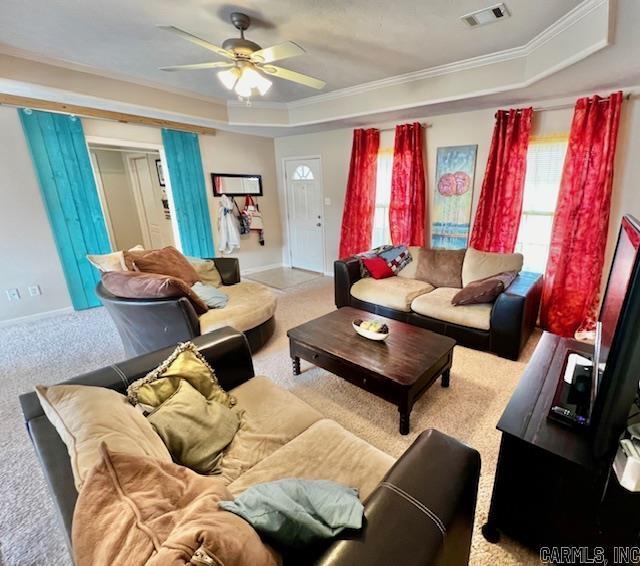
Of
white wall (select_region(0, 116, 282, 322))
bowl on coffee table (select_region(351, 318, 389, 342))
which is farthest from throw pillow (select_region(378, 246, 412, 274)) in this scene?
white wall (select_region(0, 116, 282, 322))

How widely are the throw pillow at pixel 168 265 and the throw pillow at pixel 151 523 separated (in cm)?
236

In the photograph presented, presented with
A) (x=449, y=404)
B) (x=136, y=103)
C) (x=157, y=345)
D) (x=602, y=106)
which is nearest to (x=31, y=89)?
(x=136, y=103)

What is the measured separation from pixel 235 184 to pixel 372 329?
4012 millimetres

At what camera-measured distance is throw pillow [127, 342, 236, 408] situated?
4.13 feet

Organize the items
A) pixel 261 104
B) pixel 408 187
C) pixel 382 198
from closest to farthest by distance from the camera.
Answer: pixel 408 187, pixel 261 104, pixel 382 198

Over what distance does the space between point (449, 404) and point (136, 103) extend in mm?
4175

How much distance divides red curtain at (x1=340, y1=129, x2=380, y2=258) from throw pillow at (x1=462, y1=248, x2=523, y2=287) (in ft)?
5.56

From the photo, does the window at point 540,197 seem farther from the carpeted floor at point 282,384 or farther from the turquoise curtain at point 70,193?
the turquoise curtain at point 70,193

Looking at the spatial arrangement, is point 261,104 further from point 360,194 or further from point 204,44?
point 204,44

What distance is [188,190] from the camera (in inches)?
182

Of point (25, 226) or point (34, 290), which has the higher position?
point (25, 226)

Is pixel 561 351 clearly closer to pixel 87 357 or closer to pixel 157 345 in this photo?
pixel 157 345

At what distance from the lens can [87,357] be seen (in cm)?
287

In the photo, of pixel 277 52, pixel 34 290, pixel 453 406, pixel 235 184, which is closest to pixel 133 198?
pixel 235 184
